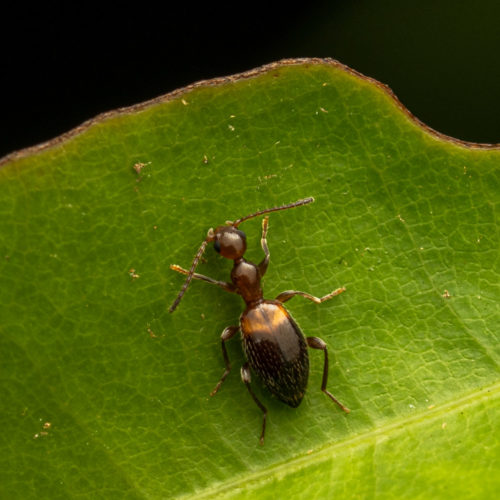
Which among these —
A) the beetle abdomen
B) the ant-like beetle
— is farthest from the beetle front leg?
the beetle abdomen

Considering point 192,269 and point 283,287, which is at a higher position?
point 192,269

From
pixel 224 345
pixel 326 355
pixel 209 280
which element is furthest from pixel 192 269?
pixel 326 355

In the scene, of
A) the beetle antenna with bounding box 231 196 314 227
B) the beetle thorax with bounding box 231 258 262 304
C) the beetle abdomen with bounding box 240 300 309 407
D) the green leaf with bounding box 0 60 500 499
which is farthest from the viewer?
the beetle thorax with bounding box 231 258 262 304

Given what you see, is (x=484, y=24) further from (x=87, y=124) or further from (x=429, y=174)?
(x=87, y=124)

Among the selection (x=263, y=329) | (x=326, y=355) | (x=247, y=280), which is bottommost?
(x=326, y=355)

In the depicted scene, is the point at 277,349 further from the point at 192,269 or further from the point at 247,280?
the point at 192,269

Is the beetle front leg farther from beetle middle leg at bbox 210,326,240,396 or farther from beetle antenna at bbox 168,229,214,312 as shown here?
beetle middle leg at bbox 210,326,240,396

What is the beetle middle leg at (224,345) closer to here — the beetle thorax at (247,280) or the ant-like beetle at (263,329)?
the ant-like beetle at (263,329)
